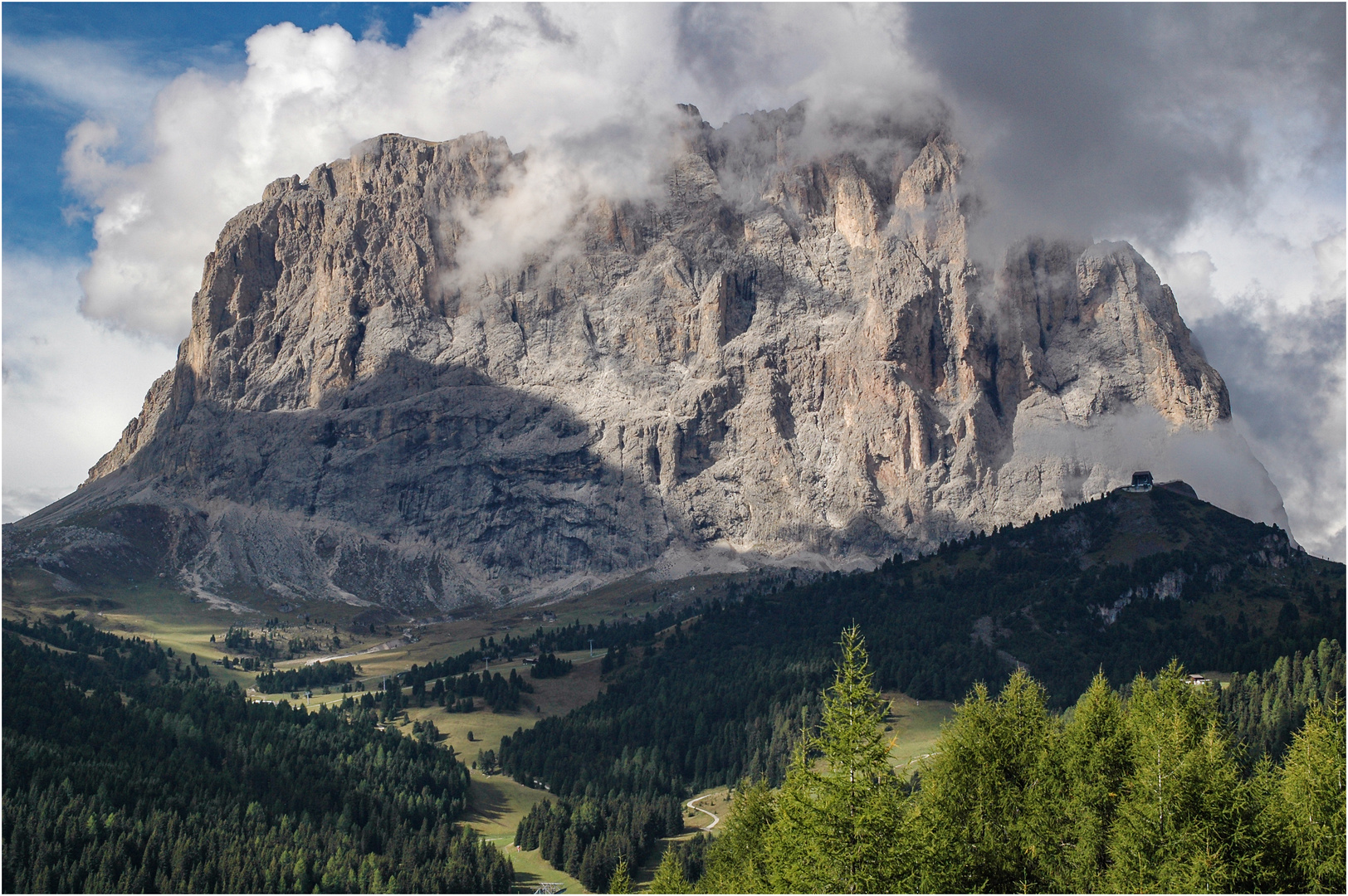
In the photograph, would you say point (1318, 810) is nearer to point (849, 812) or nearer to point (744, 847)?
point (849, 812)

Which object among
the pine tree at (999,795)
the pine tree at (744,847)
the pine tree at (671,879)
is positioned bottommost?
the pine tree at (671,879)

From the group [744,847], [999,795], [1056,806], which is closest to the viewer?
[1056,806]

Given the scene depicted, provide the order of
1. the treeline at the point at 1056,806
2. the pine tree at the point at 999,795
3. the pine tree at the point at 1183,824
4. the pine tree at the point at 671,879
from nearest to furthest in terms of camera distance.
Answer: the treeline at the point at 1056,806 → the pine tree at the point at 1183,824 → the pine tree at the point at 999,795 → the pine tree at the point at 671,879

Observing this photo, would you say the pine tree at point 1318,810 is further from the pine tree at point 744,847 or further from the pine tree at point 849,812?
the pine tree at point 744,847

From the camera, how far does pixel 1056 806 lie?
2613 inches

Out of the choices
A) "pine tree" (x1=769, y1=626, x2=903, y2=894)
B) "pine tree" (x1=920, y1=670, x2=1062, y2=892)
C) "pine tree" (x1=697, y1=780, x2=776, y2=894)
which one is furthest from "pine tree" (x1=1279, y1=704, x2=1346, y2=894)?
"pine tree" (x1=697, y1=780, x2=776, y2=894)

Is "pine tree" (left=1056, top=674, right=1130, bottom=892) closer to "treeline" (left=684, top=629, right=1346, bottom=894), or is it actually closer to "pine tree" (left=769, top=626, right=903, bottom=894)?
"treeline" (left=684, top=629, right=1346, bottom=894)

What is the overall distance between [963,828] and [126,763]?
Answer: 16887 centimetres

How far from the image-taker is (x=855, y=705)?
5259 centimetres

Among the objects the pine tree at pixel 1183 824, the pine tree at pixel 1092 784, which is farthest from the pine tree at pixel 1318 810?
the pine tree at pixel 1092 784

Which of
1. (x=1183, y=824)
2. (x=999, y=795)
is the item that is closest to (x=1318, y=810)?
(x=1183, y=824)

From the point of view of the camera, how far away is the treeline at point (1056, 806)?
165 ft

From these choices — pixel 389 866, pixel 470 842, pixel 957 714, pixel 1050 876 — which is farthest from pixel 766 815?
pixel 470 842

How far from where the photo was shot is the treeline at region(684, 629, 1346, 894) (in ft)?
165
